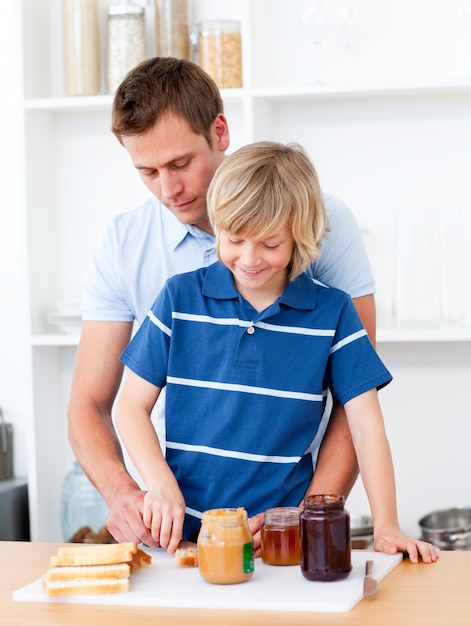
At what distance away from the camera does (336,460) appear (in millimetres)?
1749

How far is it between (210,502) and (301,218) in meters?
0.50

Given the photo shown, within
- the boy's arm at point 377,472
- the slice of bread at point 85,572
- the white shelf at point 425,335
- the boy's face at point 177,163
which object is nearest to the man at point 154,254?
the boy's face at point 177,163

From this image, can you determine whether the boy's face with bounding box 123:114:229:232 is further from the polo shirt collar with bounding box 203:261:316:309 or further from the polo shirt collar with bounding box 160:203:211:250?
the polo shirt collar with bounding box 203:261:316:309

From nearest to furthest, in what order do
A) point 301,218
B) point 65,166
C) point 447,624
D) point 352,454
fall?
point 447,624 < point 301,218 < point 352,454 < point 65,166

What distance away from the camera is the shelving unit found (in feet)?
9.68

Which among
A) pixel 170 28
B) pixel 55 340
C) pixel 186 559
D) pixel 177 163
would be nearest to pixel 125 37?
pixel 170 28

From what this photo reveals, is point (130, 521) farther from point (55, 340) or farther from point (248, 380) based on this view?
point (55, 340)

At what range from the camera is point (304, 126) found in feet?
9.95

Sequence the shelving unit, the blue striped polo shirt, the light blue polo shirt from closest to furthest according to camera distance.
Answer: the blue striped polo shirt
the light blue polo shirt
the shelving unit

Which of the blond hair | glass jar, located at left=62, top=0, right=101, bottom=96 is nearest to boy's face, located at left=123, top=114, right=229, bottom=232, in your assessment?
the blond hair

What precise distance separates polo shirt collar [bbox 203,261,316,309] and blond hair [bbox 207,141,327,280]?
27 millimetres

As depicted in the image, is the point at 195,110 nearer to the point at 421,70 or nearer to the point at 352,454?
the point at 352,454

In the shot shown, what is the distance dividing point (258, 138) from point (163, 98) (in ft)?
3.58

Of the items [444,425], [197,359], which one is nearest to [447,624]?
[197,359]
